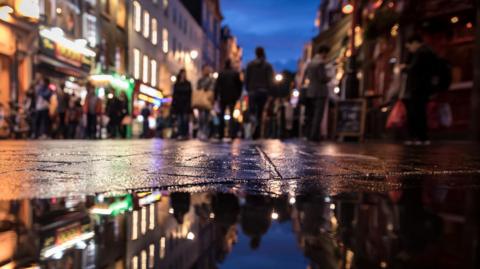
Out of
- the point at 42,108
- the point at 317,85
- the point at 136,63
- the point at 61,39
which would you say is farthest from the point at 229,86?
the point at 136,63

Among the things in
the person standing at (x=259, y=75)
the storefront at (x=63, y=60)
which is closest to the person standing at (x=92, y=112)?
the storefront at (x=63, y=60)

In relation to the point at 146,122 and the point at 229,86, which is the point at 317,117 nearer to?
the point at 229,86

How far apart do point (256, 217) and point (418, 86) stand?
7873mm

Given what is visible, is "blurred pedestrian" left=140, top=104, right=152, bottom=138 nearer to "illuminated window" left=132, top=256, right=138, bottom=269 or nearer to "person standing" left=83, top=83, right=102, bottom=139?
"person standing" left=83, top=83, right=102, bottom=139

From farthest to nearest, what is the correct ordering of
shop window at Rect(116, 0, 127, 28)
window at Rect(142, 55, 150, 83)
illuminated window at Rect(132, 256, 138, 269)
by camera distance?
1. window at Rect(142, 55, 150, 83)
2. shop window at Rect(116, 0, 127, 28)
3. illuminated window at Rect(132, 256, 138, 269)

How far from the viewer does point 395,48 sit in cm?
1520

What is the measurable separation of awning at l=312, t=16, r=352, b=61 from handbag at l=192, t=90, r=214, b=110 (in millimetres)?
11858

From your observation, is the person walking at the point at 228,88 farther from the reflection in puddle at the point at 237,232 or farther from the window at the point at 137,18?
the window at the point at 137,18

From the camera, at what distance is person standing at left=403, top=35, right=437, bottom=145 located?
325 inches

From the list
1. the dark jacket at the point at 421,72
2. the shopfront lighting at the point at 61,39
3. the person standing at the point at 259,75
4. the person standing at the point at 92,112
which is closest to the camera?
the dark jacket at the point at 421,72

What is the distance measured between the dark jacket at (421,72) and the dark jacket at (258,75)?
2897 mm

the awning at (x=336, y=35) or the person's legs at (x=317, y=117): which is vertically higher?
the awning at (x=336, y=35)

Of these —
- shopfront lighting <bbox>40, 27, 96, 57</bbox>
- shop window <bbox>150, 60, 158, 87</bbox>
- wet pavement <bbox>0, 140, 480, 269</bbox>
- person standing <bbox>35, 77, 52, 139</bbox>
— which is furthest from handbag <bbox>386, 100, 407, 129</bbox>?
shop window <bbox>150, 60, 158, 87</bbox>

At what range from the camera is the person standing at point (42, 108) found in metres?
12.7
